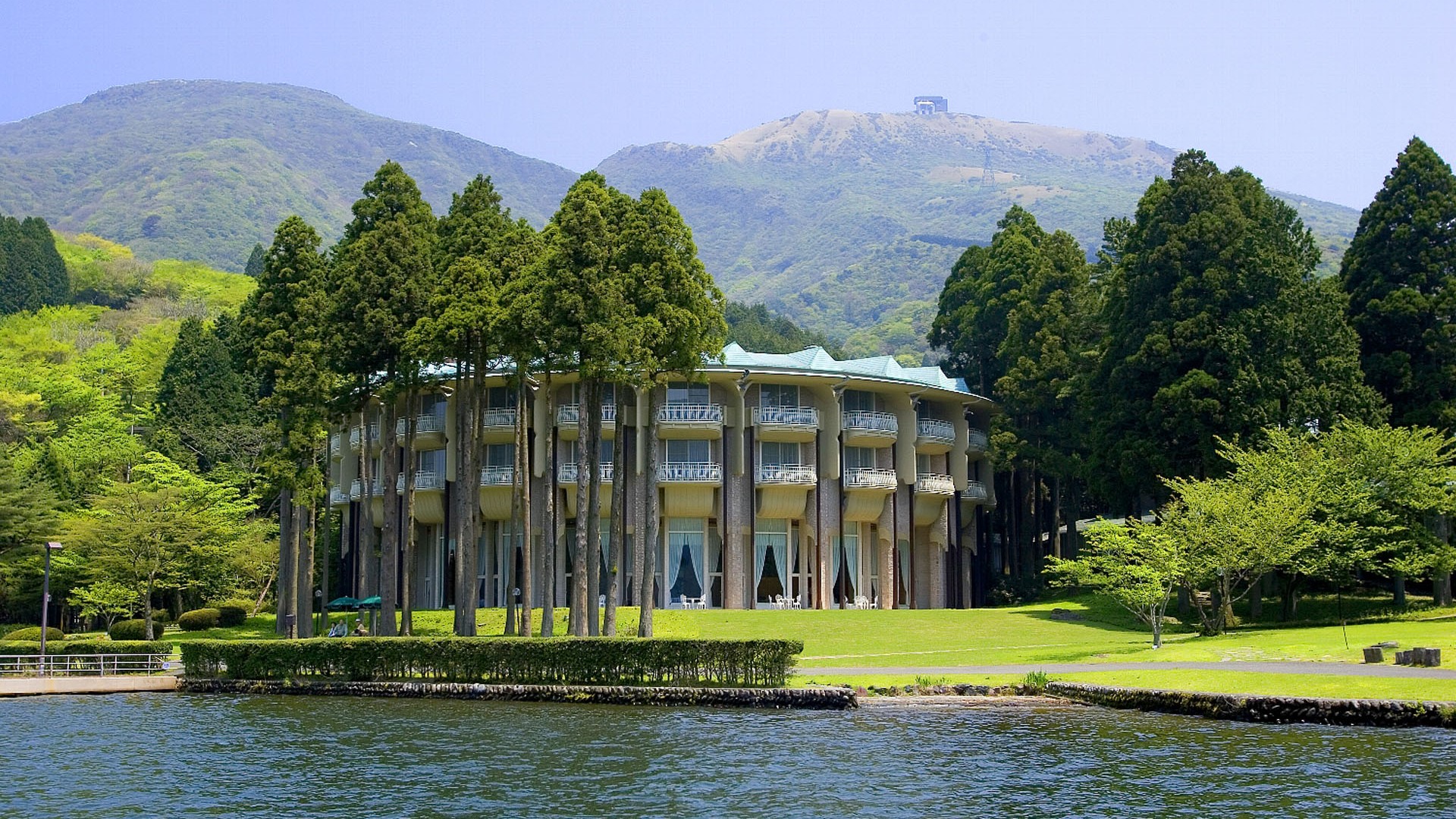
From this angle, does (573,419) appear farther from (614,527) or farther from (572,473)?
(614,527)

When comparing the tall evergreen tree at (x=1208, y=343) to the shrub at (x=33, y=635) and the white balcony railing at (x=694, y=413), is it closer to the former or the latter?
the white balcony railing at (x=694, y=413)

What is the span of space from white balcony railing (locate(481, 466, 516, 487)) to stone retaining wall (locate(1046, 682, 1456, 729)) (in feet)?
113

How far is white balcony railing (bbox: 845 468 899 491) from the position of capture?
65.6 m

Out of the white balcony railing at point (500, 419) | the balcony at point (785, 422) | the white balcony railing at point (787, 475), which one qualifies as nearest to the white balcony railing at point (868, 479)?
the white balcony railing at point (787, 475)

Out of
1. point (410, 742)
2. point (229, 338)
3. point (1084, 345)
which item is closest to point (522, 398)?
point (410, 742)

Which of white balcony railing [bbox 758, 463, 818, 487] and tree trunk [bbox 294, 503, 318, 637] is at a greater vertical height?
white balcony railing [bbox 758, 463, 818, 487]

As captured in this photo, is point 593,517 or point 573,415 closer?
point 593,517

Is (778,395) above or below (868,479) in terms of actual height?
above

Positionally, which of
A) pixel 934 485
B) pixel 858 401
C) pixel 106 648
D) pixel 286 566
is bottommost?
pixel 106 648

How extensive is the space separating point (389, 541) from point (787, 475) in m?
19.7

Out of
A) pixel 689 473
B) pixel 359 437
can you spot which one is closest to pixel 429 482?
pixel 359 437

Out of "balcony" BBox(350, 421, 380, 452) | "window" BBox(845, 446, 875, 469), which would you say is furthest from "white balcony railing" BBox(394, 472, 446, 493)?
"window" BBox(845, 446, 875, 469)

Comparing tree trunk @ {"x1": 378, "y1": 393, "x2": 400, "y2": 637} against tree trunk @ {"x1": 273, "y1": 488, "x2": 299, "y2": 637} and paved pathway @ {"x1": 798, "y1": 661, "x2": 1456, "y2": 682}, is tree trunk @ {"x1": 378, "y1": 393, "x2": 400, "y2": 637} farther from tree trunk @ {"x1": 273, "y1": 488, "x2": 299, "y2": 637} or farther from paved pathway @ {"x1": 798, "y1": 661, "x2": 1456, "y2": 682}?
paved pathway @ {"x1": 798, "y1": 661, "x2": 1456, "y2": 682}

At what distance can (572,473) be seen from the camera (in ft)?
202
